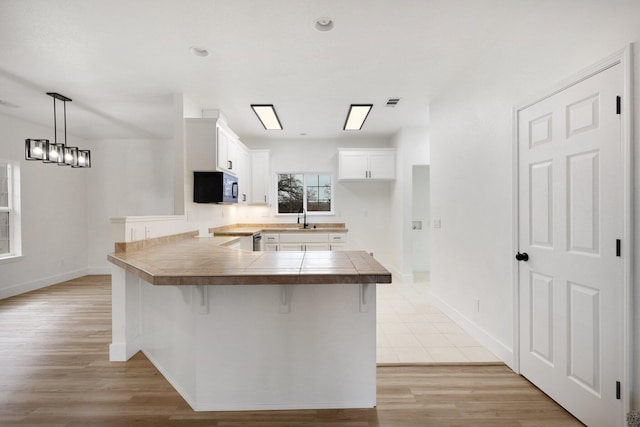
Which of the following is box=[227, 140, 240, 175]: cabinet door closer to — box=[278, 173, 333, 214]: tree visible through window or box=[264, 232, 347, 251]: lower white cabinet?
box=[264, 232, 347, 251]: lower white cabinet

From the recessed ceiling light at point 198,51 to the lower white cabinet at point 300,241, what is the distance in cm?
318

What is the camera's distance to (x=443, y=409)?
1.96 m

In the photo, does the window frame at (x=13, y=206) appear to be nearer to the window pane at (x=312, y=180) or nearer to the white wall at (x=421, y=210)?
the window pane at (x=312, y=180)

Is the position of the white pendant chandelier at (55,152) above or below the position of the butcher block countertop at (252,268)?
above

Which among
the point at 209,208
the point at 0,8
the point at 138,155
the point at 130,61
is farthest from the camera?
the point at 138,155

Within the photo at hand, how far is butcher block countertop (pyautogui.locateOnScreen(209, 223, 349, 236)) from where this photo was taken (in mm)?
4758

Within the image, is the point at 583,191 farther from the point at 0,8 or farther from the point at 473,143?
the point at 0,8

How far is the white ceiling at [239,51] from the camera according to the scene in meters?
2.21

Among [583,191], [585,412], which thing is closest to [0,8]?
[583,191]

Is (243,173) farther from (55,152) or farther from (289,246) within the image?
(55,152)

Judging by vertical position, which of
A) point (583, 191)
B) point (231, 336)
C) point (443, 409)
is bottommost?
point (443, 409)

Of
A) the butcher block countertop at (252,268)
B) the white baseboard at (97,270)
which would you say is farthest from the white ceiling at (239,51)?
the white baseboard at (97,270)

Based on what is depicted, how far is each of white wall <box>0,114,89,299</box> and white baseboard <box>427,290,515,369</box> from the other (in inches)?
226

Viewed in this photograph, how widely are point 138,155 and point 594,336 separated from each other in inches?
263
